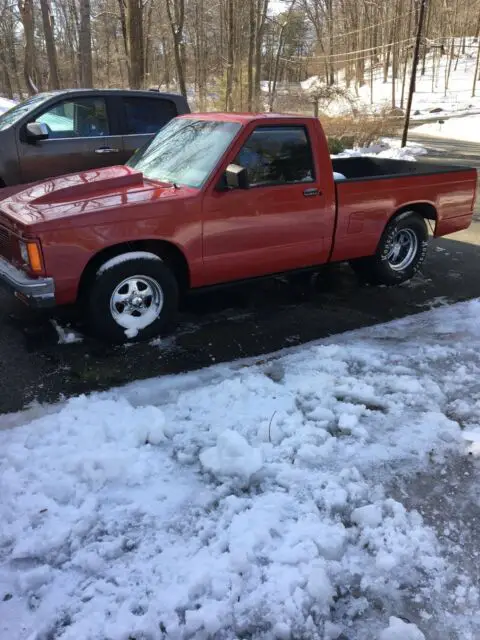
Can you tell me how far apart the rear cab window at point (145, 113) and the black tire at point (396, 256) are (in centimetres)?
368

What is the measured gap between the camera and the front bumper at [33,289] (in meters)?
3.89

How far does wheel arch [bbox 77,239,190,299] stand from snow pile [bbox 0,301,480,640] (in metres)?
1.02

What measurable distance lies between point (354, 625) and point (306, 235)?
3.56 m

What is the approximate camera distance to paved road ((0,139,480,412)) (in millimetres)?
3928

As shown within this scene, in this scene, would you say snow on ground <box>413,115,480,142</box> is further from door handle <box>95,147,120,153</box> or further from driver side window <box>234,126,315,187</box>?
driver side window <box>234,126,315,187</box>

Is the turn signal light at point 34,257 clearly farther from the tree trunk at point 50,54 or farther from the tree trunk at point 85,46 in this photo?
the tree trunk at point 50,54

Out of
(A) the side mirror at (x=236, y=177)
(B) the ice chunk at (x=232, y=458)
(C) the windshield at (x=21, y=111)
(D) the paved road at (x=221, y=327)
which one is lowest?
(D) the paved road at (x=221, y=327)

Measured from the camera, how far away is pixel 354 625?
7.05ft

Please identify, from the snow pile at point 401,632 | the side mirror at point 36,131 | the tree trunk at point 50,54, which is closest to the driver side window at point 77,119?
the side mirror at point 36,131

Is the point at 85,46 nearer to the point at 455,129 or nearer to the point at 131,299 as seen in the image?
the point at 131,299

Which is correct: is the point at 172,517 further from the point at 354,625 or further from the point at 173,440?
the point at 354,625

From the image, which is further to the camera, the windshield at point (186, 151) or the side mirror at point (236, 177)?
the windshield at point (186, 151)

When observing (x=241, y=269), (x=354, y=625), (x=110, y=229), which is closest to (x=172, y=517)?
(x=354, y=625)

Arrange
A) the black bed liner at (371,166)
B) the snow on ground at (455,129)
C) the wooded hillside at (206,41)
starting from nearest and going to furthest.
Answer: the black bed liner at (371,166) → the wooded hillside at (206,41) → the snow on ground at (455,129)
